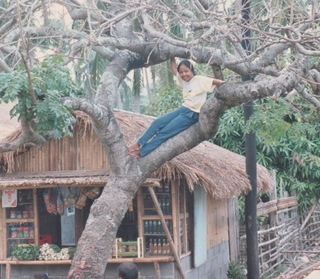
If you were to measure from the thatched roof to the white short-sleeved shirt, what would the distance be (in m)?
1.68

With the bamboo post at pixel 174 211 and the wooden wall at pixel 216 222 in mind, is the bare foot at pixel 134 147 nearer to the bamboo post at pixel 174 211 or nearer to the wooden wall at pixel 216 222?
the bamboo post at pixel 174 211

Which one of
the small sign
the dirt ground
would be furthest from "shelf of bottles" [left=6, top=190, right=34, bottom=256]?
the dirt ground

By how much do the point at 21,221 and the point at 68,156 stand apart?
54.1 inches

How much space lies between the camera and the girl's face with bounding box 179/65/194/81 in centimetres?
852

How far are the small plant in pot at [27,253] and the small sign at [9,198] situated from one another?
0.75 metres

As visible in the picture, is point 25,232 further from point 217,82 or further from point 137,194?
point 217,82

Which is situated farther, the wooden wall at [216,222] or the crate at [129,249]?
the wooden wall at [216,222]

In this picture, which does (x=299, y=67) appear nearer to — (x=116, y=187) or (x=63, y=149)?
(x=116, y=187)

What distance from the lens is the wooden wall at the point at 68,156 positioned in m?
11.2

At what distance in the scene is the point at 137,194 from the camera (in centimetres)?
1107

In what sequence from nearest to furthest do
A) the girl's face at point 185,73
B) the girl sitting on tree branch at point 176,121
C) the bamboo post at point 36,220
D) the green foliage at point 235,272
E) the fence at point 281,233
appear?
1. the girl's face at point 185,73
2. the girl sitting on tree branch at point 176,121
3. the bamboo post at point 36,220
4. the green foliage at point 235,272
5. the fence at point 281,233

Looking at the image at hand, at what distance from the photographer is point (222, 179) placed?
11.1 metres

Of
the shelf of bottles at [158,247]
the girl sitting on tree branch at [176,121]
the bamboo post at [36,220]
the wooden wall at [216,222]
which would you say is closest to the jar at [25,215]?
the bamboo post at [36,220]

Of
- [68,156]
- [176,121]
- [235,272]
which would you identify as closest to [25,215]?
[68,156]
